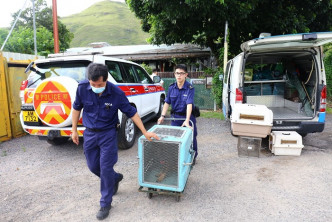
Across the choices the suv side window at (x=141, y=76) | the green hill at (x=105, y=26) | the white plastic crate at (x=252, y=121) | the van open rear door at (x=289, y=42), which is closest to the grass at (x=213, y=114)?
the suv side window at (x=141, y=76)

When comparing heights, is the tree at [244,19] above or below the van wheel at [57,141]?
above

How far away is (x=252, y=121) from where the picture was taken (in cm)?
434

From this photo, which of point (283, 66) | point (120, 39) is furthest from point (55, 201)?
point (120, 39)

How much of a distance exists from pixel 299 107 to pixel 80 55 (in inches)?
206

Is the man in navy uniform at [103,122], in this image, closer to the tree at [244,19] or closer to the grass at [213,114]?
the grass at [213,114]

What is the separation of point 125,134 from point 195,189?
6.92ft

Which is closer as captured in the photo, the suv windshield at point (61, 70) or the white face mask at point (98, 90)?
the white face mask at point (98, 90)

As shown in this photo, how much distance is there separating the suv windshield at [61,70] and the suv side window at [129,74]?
3.68ft

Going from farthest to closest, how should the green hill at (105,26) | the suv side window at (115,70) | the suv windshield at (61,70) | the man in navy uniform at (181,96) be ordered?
the green hill at (105,26)
the suv side window at (115,70)
the suv windshield at (61,70)
the man in navy uniform at (181,96)

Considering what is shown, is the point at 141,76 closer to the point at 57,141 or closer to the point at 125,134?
the point at 125,134

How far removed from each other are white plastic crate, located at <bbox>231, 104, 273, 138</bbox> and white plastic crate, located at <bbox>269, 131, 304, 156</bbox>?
1.00 feet

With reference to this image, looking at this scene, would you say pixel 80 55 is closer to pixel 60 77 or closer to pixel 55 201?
pixel 60 77

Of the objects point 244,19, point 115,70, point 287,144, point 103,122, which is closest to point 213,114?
point 287,144

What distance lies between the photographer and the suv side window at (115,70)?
15.3 feet
